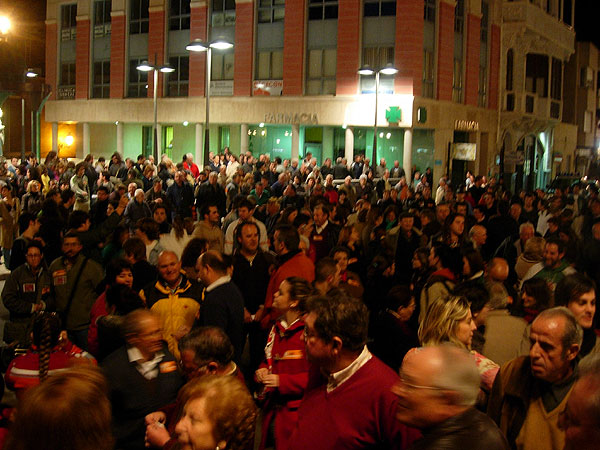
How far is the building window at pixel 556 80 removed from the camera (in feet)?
152

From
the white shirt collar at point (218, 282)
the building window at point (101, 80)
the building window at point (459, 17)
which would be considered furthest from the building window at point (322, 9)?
the white shirt collar at point (218, 282)

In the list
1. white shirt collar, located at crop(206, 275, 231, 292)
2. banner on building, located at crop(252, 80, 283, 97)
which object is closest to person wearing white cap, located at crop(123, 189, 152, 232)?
white shirt collar, located at crop(206, 275, 231, 292)

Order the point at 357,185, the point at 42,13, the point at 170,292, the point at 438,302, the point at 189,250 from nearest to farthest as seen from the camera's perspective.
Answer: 1. the point at 438,302
2. the point at 170,292
3. the point at 189,250
4. the point at 357,185
5. the point at 42,13

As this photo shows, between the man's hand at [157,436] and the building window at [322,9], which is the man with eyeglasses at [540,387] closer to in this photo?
the man's hand at [157,436]

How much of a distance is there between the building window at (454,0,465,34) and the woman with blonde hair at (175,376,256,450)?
35833mm

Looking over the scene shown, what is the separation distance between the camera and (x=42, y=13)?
177ft


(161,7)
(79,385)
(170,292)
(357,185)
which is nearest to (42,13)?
(161,7)

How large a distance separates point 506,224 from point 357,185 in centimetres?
1030

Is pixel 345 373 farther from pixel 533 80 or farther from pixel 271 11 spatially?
pixel 533 80

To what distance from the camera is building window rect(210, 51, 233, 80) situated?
3666cm

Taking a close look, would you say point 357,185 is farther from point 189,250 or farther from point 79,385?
point 79,385

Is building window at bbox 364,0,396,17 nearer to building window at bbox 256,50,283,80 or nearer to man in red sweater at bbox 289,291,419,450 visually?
building window at bbox 256,50,283,80

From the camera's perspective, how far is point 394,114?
108 ft

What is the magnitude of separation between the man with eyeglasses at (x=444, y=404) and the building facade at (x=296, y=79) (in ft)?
101
